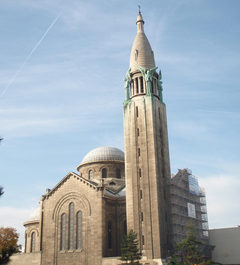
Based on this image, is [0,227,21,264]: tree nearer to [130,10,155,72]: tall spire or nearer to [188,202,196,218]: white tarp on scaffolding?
[188,202,196,218]: white tarp on scaffolding

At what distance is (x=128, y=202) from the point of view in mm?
45844

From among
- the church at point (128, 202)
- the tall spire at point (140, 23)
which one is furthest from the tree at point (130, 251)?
the tall spire at point (140, 23)

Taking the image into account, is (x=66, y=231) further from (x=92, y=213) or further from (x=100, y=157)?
(x=100, y=157)

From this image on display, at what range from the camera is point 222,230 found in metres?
53.3

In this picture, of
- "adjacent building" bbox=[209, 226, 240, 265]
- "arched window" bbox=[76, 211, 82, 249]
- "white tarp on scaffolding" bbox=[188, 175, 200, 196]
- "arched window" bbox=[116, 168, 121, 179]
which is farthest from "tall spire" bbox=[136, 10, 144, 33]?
"adjacent building" bbox=[209, 226, 240, 265]

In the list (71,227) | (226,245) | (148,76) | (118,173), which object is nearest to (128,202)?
(71,227)

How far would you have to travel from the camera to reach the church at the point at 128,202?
43.9 meters

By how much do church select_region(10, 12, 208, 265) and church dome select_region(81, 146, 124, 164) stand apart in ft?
22.3

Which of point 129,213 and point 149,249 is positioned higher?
point 129,213

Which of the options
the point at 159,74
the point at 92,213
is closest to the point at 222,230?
the point at 92,213

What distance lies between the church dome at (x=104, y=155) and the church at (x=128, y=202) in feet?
22.3

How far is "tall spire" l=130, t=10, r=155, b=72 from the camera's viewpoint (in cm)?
5338

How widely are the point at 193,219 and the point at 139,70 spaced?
22920 mm

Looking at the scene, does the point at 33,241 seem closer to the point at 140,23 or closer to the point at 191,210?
the point at 191,210
